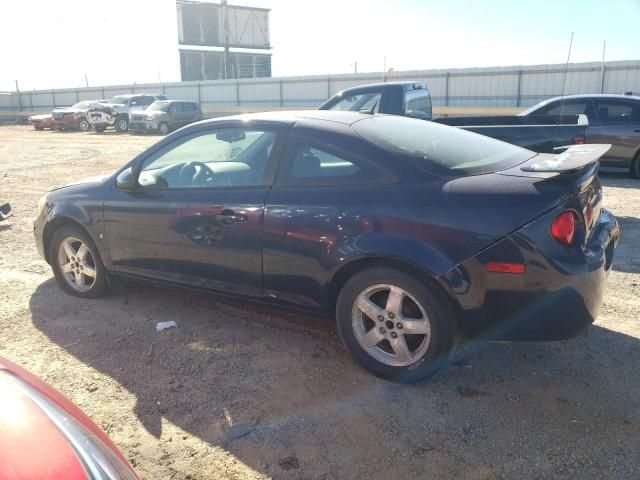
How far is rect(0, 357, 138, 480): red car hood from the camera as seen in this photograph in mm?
1457

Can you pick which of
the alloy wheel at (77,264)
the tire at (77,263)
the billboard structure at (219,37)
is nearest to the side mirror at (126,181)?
the tire at (77,263)

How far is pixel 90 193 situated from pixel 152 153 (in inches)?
27.8

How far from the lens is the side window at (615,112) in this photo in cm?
986

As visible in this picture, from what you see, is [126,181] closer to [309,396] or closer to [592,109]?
[309,396]

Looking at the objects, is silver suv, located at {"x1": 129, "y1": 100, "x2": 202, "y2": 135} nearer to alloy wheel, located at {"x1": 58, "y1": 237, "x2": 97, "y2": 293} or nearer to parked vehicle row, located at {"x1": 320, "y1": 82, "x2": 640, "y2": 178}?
parked vehicle row, located at {"x1": 320, "y1": 82, "x2": 640, "y2": 178}

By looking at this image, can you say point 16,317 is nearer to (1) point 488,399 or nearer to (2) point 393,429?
(2) point 393,429

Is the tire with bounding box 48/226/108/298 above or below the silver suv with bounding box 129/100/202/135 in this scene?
below

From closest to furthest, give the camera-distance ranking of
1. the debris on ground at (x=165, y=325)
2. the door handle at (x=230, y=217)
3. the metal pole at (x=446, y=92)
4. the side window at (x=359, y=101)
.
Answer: the door handle at (x=230, y=217), the debris on ground at (x=165, y=325), the side window at (x=359, y=101), the metal pole at (x=446, y=92)

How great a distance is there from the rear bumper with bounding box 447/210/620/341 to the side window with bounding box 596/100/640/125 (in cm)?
818

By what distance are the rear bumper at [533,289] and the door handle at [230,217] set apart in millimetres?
1432

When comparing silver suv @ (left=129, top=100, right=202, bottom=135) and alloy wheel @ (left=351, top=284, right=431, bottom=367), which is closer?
alloy wheel @ (left=351, top=284, right=431, bottom=367)

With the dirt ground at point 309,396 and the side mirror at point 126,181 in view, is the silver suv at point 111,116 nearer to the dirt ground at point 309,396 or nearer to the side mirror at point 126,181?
the side mirror at point 126,181

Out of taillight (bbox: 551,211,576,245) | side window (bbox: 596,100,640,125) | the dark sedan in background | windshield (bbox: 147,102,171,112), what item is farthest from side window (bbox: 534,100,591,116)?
windshield (bbox: 147,102,171,112)

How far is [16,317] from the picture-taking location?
4.42m
